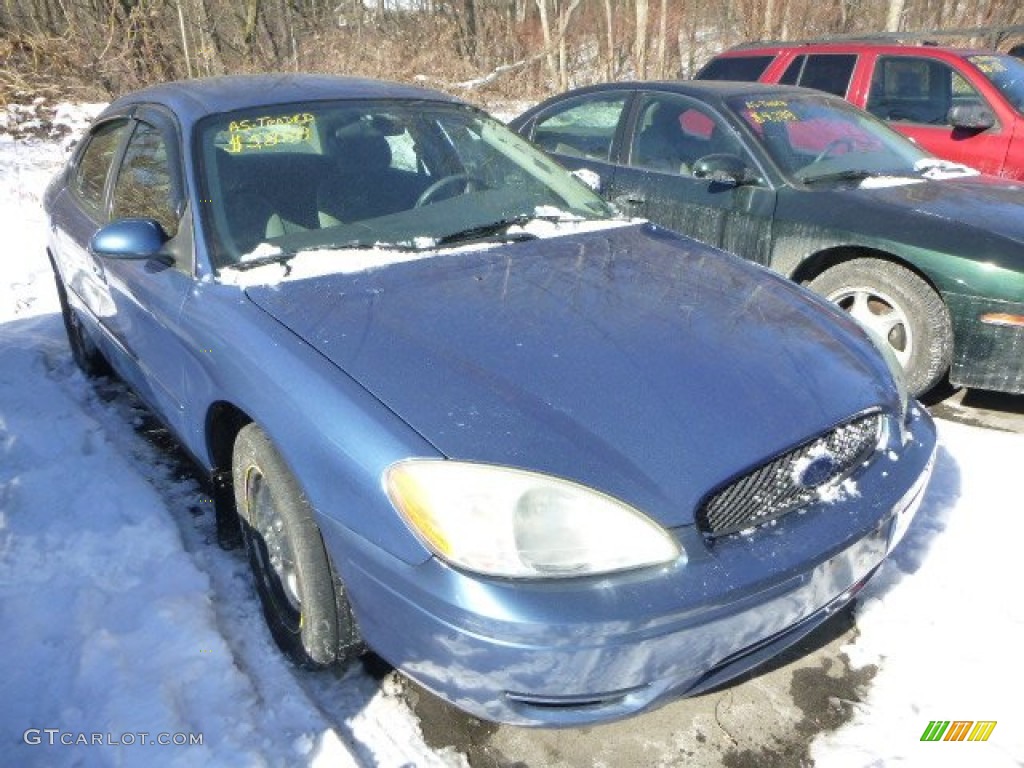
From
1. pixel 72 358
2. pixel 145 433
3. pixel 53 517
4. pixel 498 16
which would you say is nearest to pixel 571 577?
pixel 53 517

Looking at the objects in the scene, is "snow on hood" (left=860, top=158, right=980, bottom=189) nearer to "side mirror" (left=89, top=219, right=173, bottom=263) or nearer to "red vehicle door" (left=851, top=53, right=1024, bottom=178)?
"red vehicle door" (left=851, top=53, right=1024, bottom=178)

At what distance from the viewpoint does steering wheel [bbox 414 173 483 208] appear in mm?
2812

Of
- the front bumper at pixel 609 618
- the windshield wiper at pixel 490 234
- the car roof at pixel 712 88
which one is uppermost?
the car roof at pixel 712 88

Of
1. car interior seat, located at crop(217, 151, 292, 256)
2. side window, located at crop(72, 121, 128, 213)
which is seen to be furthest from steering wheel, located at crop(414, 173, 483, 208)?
side window, located at crop(72, 121, 128, 213)

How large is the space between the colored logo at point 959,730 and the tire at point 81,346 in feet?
12.6

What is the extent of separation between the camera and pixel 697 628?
1.62 metres

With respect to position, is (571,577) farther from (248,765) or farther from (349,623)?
(248,765)

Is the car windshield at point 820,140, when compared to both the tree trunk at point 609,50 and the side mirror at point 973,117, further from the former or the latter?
the tree trunk at point 609,50

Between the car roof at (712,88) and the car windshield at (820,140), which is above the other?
the car roof at (712,88)

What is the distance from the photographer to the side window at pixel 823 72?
626cm

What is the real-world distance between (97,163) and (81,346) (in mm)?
1129

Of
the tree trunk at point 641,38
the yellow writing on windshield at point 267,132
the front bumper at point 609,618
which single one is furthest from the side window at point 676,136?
the tree trunk at point 641,38

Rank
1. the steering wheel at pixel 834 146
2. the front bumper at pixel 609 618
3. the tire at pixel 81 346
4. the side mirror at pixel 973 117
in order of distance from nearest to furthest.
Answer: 1. the front bumper at pixel 609 618
2. the tire at pixel 81 346
3. the steering wheel at pixel 834 146
4. the side mirror at pixel 973 117

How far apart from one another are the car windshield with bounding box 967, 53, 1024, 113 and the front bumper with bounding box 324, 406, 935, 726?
5292mm
